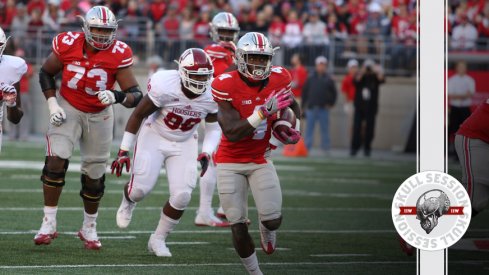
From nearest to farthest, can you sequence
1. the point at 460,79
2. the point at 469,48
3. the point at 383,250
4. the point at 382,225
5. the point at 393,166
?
the point at 383,250, the point at 382,225, the point at 460,79, the point at 393,166, the point at 469,48

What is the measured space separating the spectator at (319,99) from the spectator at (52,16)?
4.34 metres

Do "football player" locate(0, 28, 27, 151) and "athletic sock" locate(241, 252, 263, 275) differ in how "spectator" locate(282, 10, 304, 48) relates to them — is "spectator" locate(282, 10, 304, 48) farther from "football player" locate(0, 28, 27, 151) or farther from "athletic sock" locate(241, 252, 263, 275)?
"athletic sock" locate(241, 252, 263, 275)

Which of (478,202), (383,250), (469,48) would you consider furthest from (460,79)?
(478,202)

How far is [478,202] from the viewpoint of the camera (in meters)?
6.21

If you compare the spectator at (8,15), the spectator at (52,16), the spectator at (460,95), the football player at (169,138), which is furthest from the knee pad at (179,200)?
the spectator at (8,15)

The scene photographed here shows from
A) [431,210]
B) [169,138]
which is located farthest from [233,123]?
[431,210]

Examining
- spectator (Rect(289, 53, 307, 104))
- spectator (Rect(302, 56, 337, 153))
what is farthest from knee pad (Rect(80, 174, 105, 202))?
spectator (Rect(289, 53, 307, 104))

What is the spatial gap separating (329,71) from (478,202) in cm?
1179

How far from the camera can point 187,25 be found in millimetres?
17969

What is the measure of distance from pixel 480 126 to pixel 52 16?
12620 mm

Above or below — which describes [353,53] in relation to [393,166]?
above

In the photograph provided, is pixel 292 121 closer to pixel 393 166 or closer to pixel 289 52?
pixel 393 166

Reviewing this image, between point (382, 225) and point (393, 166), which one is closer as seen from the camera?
point (382, 225)

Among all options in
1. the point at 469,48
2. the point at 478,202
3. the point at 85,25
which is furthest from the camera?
the point at 469,48
